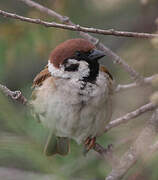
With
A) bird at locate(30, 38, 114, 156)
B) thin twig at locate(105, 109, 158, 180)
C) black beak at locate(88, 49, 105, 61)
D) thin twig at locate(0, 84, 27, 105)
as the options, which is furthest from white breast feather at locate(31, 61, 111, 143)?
thin twig at locate(105, 109, 158, 180)

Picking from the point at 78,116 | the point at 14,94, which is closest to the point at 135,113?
the point at 78,116

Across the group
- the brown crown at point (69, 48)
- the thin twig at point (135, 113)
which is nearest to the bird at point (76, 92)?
the brown crown at point (69, 48)

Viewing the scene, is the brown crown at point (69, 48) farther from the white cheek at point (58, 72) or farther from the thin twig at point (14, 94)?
the thin twig at point (14, 94)

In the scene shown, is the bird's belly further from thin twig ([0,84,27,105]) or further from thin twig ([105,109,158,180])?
thin twig ([105,109,158,180])

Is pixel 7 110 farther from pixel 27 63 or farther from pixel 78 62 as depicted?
pixel 27 63

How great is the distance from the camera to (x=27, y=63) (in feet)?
14.0

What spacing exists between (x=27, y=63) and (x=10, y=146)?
117 inches

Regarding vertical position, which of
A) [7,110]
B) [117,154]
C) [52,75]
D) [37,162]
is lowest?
[37,162]

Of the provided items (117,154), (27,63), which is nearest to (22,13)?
(27,63)

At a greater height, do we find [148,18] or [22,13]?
[22,13]

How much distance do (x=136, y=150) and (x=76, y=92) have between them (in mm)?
1000

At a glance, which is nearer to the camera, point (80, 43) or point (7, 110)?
point (7, 110)

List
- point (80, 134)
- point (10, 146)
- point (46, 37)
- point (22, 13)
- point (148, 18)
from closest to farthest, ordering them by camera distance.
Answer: point (10, 146) < point (80, 134) < point (46, 37) < point (148, 18) < point (22, 13)

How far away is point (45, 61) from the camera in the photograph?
13.9 feet
